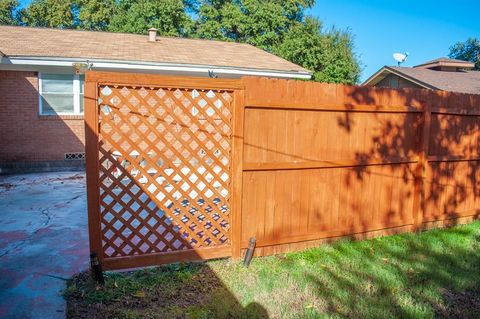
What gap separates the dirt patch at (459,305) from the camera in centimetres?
359

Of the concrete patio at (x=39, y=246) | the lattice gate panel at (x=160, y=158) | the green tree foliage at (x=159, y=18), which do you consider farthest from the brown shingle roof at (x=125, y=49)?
the green tree foliage at (x=159, y=18)

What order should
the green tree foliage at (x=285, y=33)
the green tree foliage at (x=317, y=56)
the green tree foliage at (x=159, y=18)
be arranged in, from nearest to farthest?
1. the green tree foliage at (x=317, y=56)
2. the green tree foliage at (x=285, y=33)
3. the green tree foliage at (x=159, y=18)

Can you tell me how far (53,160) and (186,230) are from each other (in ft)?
27.8

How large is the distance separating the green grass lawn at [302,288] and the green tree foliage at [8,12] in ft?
115

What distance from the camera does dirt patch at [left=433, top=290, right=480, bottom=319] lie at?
3.59 metres

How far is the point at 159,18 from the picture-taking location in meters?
26.4

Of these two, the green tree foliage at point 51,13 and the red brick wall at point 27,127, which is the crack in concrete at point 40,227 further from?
the green tree foliage at point 51,13

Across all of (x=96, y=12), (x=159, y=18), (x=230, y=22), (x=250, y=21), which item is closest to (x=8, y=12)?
(x=96, y=12)

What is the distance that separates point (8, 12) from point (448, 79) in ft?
107

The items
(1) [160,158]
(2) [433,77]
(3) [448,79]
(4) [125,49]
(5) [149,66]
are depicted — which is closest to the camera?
(1) [160,158]

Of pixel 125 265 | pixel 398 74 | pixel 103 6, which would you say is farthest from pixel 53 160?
pixel 103 6

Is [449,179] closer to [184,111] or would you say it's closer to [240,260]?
[240,260]

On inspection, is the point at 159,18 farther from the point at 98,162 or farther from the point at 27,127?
the point at 98,162

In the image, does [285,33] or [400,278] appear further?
[285,33]
